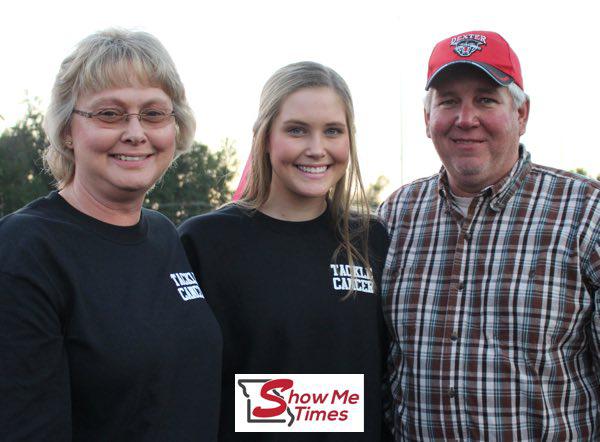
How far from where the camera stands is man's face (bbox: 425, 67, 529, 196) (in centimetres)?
325

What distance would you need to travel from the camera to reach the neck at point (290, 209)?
338cm

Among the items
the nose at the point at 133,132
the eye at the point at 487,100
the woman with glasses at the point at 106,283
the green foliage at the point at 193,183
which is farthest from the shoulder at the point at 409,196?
the green foliage at the point at 193,183

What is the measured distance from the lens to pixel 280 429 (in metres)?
3.07

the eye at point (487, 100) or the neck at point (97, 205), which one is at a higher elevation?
the eye at point (487, 100)

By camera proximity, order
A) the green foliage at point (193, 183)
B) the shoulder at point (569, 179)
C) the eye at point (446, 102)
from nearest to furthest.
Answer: the shoulder at point (569, 179) < the eye at point (446, 102) < the green foliage at point (193, 183)

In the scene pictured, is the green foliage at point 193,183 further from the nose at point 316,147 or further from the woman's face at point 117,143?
the woman's face at point 117,143

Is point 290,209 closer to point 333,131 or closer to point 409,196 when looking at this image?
point 333,131

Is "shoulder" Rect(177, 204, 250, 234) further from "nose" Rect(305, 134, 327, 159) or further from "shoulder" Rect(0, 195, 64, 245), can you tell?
"shoulder" Rect(0, 195, 64, 245)

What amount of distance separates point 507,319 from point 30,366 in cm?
189

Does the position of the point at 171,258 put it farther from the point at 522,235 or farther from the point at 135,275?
the point at 522,235

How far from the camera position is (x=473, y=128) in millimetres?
3273

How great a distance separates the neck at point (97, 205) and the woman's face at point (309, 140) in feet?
2.86

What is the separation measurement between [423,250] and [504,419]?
822mm

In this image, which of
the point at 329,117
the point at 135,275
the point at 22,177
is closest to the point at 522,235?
the point at 329,117
